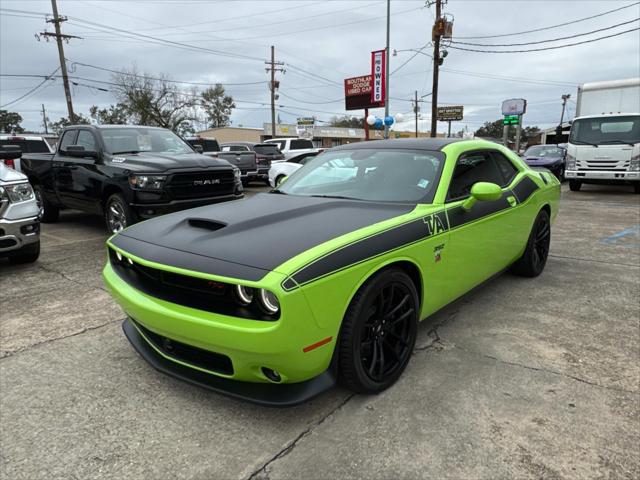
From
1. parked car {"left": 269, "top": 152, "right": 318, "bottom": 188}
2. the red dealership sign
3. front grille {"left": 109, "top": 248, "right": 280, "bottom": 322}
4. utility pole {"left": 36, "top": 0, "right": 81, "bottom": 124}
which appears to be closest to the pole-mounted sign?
the red dealership sign

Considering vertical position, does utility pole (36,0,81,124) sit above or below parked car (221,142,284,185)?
above

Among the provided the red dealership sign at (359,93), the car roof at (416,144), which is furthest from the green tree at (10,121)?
the car roof at (416,144)

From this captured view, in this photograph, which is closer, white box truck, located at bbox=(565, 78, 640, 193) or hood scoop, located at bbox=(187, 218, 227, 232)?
hood scoop, located at bbox=(187, 218, 227, 232)

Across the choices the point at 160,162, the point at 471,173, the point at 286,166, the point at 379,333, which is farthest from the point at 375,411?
the point at 286,166

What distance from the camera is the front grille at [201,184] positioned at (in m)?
6.14

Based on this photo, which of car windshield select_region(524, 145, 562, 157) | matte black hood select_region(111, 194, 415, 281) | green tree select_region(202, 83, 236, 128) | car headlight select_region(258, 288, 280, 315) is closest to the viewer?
car headlight select_region(258, 288, 280, 315)

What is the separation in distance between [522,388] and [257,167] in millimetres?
13074

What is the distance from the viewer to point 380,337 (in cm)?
252

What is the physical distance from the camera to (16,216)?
15.9 feet

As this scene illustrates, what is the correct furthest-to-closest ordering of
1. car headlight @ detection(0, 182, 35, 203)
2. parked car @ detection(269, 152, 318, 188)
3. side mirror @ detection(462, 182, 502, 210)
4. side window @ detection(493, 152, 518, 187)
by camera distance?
parked car @ detection(269, 152, 318, 188)
car headlight @ detection(0, 182, 35, 203)
side window @ detection(493, 152, 518, 187)
side mirror @ detection(462, 182, 502, 210)

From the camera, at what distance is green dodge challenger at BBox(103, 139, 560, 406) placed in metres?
2.04

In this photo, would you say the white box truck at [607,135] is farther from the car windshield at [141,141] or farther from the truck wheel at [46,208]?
the truck wheel at [46,208]

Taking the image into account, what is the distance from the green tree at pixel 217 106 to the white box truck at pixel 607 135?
55.6 meters

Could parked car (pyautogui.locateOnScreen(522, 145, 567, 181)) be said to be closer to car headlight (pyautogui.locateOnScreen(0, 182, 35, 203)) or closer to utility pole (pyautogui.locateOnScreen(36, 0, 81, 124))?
car headlight (pyautogui.locateOnScreen(0, 182, 35, 203))
